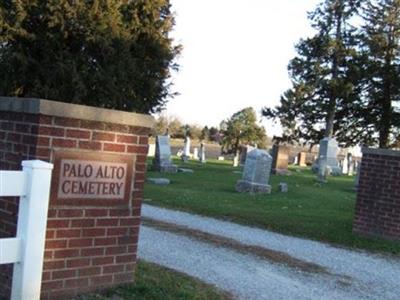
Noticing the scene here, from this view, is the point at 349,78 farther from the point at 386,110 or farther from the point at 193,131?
the point at 193,131

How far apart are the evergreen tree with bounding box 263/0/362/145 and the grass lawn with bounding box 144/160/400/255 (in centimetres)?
2958

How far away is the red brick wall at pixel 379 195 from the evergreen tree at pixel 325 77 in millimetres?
37624

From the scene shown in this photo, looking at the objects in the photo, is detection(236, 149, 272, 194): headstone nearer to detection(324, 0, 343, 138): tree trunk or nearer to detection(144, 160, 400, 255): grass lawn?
detection(144, 160, 400, 255): grass lawn

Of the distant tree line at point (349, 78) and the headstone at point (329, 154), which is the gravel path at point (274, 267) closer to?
the headstone at point (329, 154)

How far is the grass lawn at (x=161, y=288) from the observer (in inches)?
215

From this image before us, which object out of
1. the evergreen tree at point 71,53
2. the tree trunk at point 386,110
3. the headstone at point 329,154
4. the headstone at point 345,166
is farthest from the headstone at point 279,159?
the tree trunk at point 386,110

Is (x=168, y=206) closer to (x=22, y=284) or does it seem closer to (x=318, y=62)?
(x=22, y=284)

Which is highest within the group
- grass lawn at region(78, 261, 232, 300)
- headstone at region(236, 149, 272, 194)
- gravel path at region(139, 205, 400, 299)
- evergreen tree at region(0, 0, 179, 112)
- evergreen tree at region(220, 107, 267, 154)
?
evergreen tree at region(0, 0, 179, 112)

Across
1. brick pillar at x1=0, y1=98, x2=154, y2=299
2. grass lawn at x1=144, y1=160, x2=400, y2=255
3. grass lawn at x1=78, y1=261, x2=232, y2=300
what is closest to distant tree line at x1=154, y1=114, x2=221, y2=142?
grass lawn at x1=144, y1=160, x2=400, y2=255

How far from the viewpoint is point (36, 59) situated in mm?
32906

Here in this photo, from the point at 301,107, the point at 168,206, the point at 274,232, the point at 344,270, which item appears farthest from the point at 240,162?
the point at 344,270

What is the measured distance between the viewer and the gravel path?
22.3 ft

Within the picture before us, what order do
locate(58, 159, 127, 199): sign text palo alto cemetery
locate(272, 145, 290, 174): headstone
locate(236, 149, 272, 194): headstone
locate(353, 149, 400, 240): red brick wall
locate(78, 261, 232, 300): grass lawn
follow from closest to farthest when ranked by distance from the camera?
locate(58, 159, 127, 199): sign text palo alto cemetery < locate(78, 261, 232, 300): grass lawn < locate(353, 149, 400, 240): red brick wall < locate(236, 149, 272, 194): headstone < locate(272, 145, 290, 174): headstone

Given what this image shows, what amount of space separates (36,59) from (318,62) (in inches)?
981
